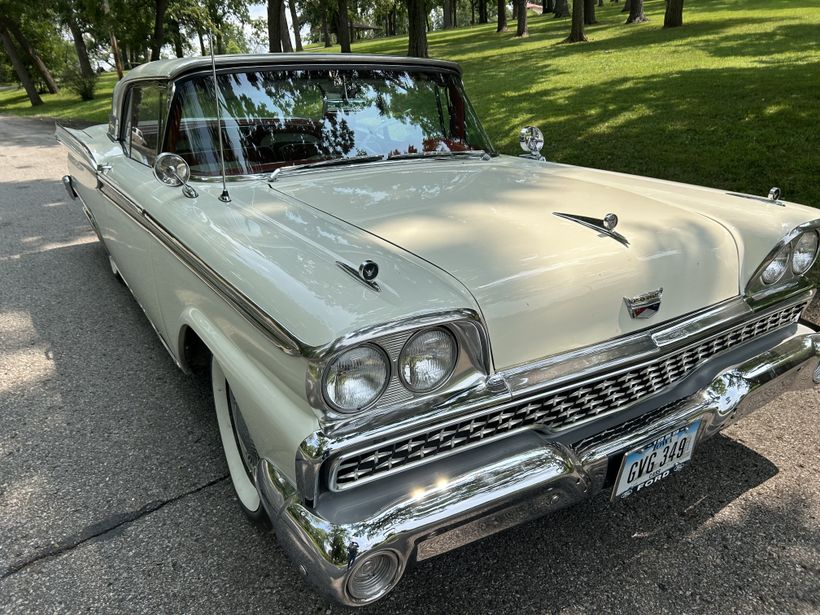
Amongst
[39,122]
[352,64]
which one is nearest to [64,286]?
[352,64]

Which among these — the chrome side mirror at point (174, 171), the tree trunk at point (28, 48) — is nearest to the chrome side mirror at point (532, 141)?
the chrome side mirror at point (174, 171)

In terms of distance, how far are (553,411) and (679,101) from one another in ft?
26.7

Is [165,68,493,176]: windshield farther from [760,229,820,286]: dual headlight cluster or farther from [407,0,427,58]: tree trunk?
[407,0,427,58]: tree trunk

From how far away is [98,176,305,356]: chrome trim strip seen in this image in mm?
1467

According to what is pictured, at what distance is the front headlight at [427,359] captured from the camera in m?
Result: 1.46

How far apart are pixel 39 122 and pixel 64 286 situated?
50.5ft

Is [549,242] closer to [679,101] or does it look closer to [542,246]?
[542,246]

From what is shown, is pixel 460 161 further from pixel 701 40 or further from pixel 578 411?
pixel 701 40

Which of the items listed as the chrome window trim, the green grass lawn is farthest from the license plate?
the green grass lawn

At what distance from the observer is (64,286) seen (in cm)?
444

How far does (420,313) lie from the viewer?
1.42 metres

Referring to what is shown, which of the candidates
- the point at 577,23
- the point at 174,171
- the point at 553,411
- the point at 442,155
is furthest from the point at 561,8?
the point at 553,411

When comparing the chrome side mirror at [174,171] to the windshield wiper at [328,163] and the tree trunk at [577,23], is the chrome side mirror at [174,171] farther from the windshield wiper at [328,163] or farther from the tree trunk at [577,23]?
the tree trunk at [577,23]

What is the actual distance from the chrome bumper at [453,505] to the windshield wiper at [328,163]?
1364 mm
